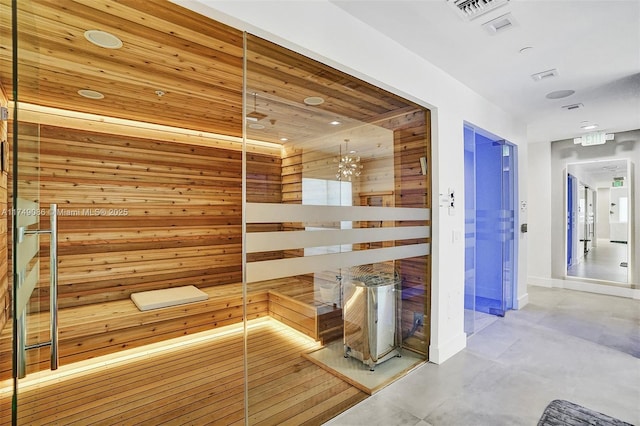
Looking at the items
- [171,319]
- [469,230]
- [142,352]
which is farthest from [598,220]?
[142,352]

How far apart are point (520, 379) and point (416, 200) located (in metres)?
1.71

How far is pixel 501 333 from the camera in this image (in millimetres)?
3600

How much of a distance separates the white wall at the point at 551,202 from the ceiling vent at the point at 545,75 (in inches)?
136

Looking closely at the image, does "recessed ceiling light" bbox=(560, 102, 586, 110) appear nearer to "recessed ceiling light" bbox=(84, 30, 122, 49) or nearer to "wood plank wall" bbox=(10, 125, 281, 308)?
"wood plank wall" bbox=(10, 125, 281, 308)

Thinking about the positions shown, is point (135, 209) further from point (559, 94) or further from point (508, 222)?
point (559, 94)

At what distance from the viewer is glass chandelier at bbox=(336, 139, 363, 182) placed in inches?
87.6

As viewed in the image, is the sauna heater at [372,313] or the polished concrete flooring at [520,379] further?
the sauna heater at [372,313]

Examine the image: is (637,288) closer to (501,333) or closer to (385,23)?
(501,333)

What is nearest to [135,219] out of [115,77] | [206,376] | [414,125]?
[115,77]

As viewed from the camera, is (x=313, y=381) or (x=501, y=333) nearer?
(x=313, y=381)

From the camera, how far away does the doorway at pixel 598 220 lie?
17.5 ft

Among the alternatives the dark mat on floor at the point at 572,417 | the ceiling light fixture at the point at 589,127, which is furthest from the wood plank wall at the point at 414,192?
the ceiling light fixture at the point at 589,127

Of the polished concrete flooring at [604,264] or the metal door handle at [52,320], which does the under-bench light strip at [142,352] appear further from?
the polished concrete flooring at [604,264]

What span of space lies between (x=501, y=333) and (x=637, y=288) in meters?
3.39
